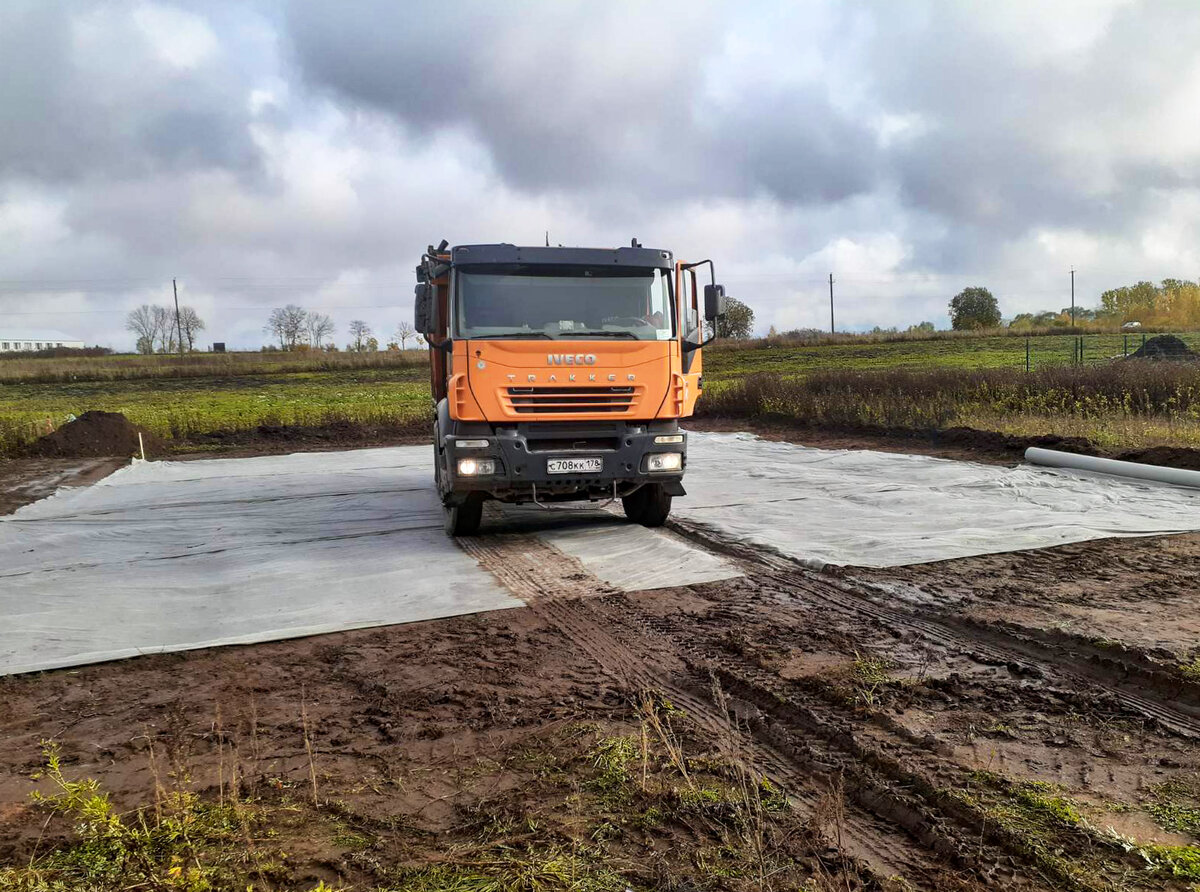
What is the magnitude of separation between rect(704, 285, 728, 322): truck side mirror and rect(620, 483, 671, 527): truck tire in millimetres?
1775

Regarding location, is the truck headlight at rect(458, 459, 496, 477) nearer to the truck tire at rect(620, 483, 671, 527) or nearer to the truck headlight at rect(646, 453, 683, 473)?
the truck headlight at rect(646, 453, 683, 473)

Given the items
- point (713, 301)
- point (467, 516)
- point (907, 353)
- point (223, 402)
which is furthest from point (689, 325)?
point (907, 353)

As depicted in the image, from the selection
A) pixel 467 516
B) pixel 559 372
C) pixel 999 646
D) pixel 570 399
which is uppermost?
pixel 559 372

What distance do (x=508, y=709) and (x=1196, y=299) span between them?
78.0m

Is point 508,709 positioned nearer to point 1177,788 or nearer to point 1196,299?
point 1177,788

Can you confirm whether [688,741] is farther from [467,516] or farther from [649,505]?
[649,505]

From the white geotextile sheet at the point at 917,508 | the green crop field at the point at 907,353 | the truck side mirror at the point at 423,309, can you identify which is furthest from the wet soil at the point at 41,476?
the green crop field at the point at 907,353

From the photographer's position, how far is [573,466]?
8078mm

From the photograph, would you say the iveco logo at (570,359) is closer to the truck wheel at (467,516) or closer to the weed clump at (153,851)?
the truck wheel at (467,516)

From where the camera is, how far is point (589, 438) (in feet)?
26.7

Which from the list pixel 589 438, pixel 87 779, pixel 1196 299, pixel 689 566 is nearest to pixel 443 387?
pixel 589 438

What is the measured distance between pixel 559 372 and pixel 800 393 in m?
14.4

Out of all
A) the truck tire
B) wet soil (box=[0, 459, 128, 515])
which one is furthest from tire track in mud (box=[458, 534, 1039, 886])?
wet soil (box=[0, 459, 128, 515])

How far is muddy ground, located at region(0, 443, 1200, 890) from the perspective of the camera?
3.01 meters
